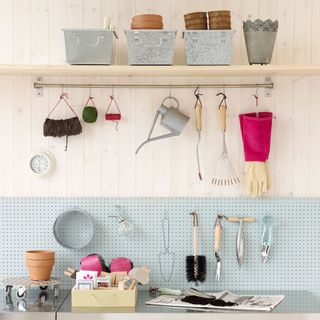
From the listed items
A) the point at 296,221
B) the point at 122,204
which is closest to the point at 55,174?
the point at 122,204

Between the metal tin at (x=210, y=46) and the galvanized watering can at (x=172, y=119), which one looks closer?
the metal tin at (x=210, y=46)

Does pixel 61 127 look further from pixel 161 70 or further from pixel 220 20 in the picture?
pixel 220 20

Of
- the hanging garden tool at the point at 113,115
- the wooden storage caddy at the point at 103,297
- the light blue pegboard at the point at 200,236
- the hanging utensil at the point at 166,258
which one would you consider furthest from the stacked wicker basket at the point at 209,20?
the wooden storage caddy at the point at 103,297

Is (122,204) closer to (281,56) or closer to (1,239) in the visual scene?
(1,239)

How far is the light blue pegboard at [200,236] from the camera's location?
11.6 feet

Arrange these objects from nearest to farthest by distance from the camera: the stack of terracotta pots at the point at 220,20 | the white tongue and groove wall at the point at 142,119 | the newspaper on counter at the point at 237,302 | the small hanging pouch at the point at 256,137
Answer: the newspaper on counter at the point at 237,302 → the stack of terracotta pots at the point at 220,20 → the small hanging pouch at the point at 256,137 → the white tongue and groove wall at the point at 142,119

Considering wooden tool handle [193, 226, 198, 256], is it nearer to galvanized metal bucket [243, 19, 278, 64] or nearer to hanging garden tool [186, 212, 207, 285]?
hanging garden tool [186, 212, 207, 285]

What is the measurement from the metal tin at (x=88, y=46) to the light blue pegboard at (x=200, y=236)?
2.31 feet

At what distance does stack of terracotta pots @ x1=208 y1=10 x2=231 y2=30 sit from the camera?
3213mm

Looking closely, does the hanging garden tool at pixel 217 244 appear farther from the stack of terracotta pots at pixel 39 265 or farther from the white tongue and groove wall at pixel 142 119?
the stack of terracotta pots at pixel 39 265

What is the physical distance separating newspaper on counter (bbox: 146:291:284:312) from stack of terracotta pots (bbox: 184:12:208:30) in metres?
1.21

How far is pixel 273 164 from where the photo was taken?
3557 millimetres

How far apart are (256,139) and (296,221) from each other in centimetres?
46

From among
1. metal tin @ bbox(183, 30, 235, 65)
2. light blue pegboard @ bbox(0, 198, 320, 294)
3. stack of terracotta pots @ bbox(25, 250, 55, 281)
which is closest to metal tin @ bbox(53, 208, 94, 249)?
light blue pegboard @ bbox(0, 198, 320, 294)
